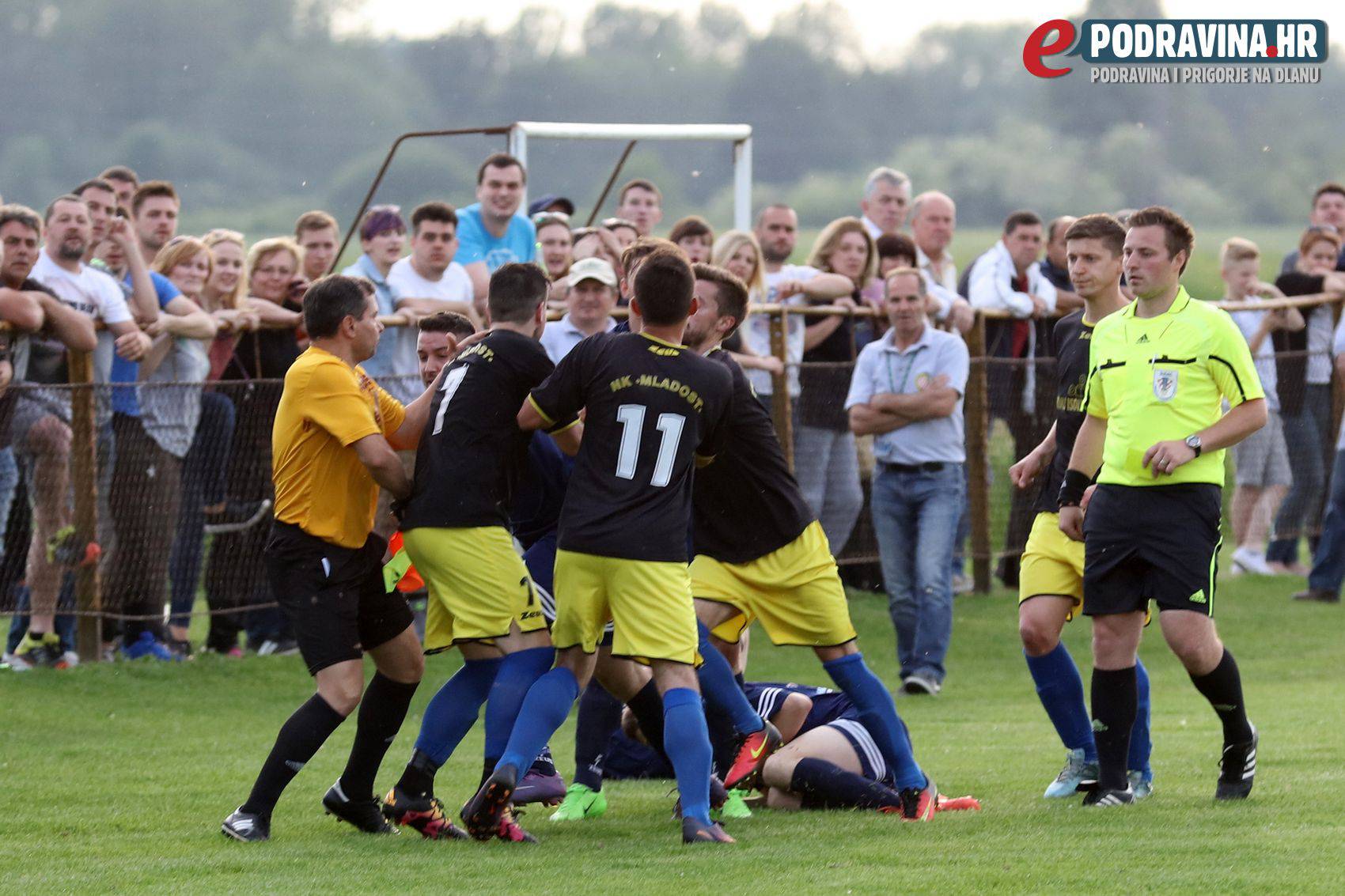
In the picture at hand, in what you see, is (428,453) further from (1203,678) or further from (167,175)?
(167,175)

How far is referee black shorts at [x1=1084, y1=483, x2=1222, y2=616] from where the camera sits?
6.34 metres

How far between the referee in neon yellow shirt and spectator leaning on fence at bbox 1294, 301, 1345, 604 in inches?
296

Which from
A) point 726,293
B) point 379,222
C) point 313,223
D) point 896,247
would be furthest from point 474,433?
point 896,247

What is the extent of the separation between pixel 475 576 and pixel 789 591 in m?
1.31

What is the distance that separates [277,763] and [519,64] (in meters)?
39.2

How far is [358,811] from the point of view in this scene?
6277 mm

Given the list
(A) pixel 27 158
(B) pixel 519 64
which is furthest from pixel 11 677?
(B) pixel 519 64

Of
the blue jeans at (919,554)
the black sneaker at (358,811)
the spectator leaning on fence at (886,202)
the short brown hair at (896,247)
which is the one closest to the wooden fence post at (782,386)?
the short brown hair at (896,247)

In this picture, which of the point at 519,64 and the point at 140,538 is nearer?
the point at 140,538

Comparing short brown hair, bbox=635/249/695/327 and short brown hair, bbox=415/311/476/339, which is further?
short brown hair, bbox=415/311/476/339

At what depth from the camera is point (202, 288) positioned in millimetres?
10531

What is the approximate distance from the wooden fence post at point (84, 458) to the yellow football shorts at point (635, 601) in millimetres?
4596

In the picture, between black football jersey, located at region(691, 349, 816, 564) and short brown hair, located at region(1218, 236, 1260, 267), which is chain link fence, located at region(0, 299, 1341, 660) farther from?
short brown hair, located at region(1218, 236, 1260, 267)
